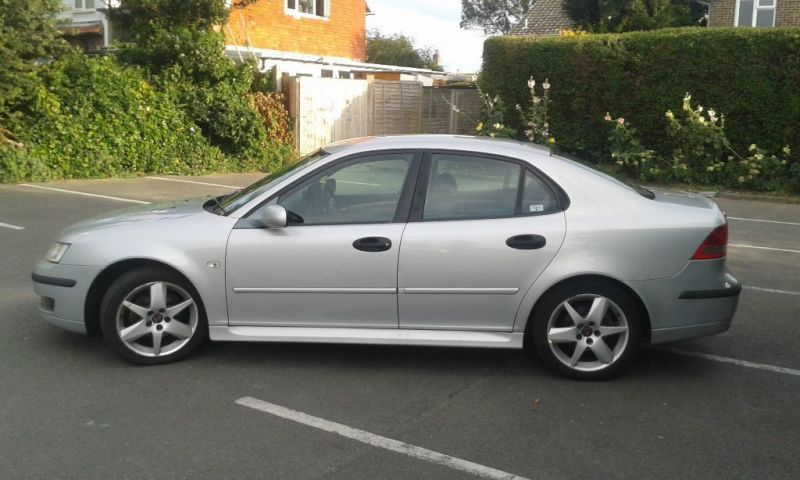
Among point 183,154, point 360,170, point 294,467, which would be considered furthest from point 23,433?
point 183,154

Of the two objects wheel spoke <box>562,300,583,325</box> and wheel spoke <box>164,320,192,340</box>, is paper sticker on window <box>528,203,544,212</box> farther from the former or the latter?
wheel spoke <box>164,320,192,340</box>

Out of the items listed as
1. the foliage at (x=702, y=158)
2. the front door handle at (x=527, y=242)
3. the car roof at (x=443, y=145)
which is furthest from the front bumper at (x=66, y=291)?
the foliage at (x=702, y=158)

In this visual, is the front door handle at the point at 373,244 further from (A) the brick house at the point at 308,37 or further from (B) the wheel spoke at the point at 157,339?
(A) the brick house at the point at 308,37

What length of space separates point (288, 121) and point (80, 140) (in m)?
5.42

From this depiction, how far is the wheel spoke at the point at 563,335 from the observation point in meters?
5.27

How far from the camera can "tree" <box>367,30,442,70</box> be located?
6231cm

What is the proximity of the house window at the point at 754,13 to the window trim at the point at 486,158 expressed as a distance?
2389 centimetres

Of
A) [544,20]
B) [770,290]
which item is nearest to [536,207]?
[770,290]

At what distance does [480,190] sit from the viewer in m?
5.47

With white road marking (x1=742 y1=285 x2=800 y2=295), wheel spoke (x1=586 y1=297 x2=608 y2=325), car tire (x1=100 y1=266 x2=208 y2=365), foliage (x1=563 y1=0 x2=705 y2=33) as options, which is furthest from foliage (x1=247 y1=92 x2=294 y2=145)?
wheel spoke (x1=586 y1=297 x2=608 y2=325)

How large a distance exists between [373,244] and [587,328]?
4.84 feet

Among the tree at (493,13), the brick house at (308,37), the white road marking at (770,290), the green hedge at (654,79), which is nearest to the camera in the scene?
the white road marking at (770,290)

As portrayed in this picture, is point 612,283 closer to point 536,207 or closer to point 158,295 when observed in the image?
point 536,207

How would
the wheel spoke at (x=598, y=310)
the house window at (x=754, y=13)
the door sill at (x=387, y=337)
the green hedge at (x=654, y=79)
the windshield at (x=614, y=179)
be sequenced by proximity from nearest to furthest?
the wheel spoke at (x=598, y=310) → the door sill at (x=387, y=337) → the windshield at (x=614, y=179) → the green hedge at (x=654, y=79) → the house window at (x=754, y=13)
